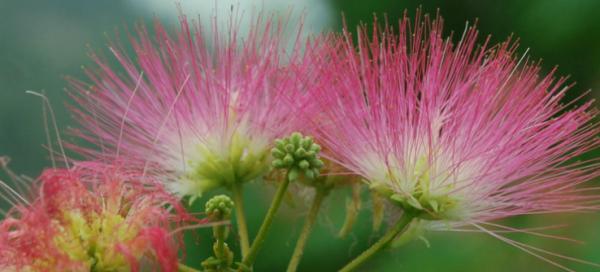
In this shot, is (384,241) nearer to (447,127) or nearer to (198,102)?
(447,127)

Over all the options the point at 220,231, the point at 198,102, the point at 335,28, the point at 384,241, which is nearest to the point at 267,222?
the point at 220,231

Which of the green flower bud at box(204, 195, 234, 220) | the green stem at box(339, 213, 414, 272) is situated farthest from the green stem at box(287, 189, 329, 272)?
the green flower bud at box(204, 195, 234, 220)

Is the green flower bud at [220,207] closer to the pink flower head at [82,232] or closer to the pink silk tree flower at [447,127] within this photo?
the pink flower head at [82,232]

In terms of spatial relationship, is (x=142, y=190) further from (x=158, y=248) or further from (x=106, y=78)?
(x=106, y=78)

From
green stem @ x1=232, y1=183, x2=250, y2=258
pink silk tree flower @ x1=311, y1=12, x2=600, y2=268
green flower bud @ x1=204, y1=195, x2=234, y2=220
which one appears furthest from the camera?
green stem @ x1=232, y1=183, x2=250, y2=258

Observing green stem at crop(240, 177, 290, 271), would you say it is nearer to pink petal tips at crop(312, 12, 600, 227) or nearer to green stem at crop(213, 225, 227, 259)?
green stem at crop(213, 225, 227, 259)
